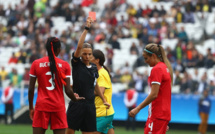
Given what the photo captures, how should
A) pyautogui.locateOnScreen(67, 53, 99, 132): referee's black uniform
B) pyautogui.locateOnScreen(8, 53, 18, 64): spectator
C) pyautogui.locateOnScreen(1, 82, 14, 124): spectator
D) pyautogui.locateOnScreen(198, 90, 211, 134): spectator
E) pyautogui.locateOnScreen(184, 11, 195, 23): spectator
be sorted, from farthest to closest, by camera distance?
1. pyautogui.locateOnScreen(184, 11, 195, 23): spectator
2. pyautogui.locateOnScreen(8, 53, 18, 64): spectator
3. pyautogui.locateOnScreen(1, 82, 14, 124): spectator
4. pyautogui.locateOnScreen(198, 90, 211, 134): spectator
5. pyautogui.locateOnScreen(67, 53, 99, 132): referee's black uniform

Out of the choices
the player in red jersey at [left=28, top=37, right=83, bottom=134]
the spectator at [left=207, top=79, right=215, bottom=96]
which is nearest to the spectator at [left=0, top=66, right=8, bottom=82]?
the spectator at [left=207, top=79, right=215, bottom=96]

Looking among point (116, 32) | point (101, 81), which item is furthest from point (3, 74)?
point (101, 81)

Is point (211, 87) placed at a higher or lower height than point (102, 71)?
lower

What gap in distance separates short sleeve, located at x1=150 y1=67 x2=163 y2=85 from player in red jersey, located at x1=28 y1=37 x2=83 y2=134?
4.41 feet

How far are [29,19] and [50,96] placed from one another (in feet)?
73.3

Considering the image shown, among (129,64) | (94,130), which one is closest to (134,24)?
(129,64)

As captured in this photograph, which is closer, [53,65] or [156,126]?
[156,126]

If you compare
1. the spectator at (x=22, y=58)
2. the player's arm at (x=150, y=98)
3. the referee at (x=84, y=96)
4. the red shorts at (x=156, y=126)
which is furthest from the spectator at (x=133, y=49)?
the player's arm at (x=150, y=98)

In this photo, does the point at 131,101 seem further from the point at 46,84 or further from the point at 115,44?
the point at 46,84

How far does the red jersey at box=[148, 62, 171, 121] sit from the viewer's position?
318 inches

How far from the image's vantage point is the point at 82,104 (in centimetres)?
920

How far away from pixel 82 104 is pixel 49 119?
2.62 ft

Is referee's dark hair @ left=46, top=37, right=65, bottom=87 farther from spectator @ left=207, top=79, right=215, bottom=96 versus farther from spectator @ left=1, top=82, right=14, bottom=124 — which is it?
spectator @ left=1, top=82, right=14, bottom=124

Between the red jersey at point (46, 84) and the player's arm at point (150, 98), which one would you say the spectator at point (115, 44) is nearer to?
the red jersey at point (46, 84)
